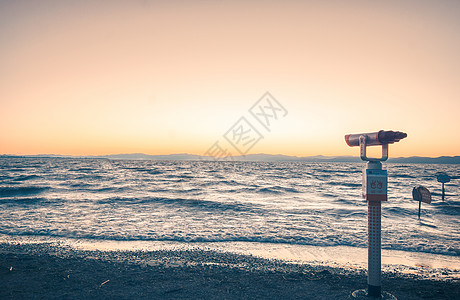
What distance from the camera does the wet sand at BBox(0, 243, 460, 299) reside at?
4.46 m

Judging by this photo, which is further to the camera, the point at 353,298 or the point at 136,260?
the point at 136,260

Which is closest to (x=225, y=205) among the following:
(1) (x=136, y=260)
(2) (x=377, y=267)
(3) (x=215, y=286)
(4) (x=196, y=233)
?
(4) (x=196, y=233)

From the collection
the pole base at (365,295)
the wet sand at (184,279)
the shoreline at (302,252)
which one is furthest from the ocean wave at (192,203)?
the pole base at (365,295)

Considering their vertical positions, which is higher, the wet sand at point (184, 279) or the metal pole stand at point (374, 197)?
the metal pole stand at point (374, 197)

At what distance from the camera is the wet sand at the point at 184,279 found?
4457 mm

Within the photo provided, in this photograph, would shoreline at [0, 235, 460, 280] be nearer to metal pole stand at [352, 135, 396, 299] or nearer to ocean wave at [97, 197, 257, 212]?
metal pole stand at [352, 135, 396, 299]

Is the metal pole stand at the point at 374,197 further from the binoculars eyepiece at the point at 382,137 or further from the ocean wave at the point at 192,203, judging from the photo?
the ocean wave at the point at 192,203

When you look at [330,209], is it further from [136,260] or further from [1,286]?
[1,286]

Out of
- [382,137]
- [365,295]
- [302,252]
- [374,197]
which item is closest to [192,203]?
[302,252]

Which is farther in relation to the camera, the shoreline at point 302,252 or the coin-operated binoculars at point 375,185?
the shoreline at point 302,252

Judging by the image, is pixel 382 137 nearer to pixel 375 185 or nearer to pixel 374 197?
pixel 375 185

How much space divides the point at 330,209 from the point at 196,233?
8.71 metres

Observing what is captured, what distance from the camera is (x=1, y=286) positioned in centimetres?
458

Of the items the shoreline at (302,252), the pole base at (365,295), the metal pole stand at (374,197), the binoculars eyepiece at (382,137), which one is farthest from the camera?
the shoreline at (302,252)
